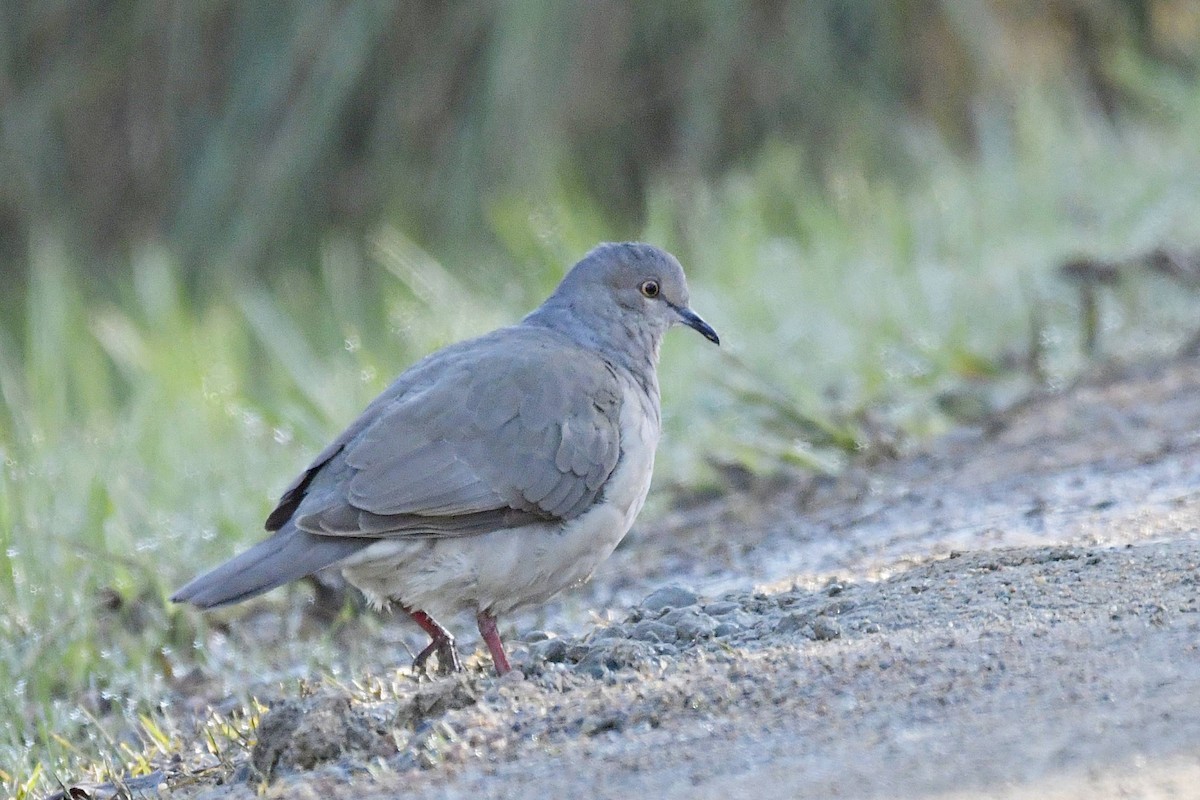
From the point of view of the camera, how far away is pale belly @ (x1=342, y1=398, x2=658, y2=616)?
149 inches

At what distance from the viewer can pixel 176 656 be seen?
462 centimetres

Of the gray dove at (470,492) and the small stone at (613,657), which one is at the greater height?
the gray dove at (470,492)

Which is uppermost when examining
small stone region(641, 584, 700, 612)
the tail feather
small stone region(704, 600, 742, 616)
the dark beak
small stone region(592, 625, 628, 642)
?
the dark beak

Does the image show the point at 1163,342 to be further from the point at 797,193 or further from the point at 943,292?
the point at 797,193

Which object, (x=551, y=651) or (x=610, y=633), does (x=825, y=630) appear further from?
(x=551, y=651)

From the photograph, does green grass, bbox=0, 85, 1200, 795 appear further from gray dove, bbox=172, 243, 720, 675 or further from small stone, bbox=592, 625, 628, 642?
small stone, bbox=592, 625, 628, 642

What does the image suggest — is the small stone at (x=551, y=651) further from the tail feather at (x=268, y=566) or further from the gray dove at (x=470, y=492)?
the tail feather at (x=268, y=566)

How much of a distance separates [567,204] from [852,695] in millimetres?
5830

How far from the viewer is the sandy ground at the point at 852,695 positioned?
8.30 ft

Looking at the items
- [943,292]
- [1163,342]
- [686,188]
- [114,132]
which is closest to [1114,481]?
[1163,342]

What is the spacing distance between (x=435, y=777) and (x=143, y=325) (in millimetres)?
6270

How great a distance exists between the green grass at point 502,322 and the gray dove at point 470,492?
62 centimetres

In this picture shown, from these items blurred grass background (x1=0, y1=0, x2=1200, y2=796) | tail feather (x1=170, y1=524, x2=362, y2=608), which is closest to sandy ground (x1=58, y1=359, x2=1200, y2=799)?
tail feather (x1=170, y1=524, x2=362, y2=608)

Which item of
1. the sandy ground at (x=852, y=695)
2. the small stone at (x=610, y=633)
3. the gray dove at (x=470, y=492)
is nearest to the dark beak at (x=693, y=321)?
the gray dove at (x=470, y=492)
